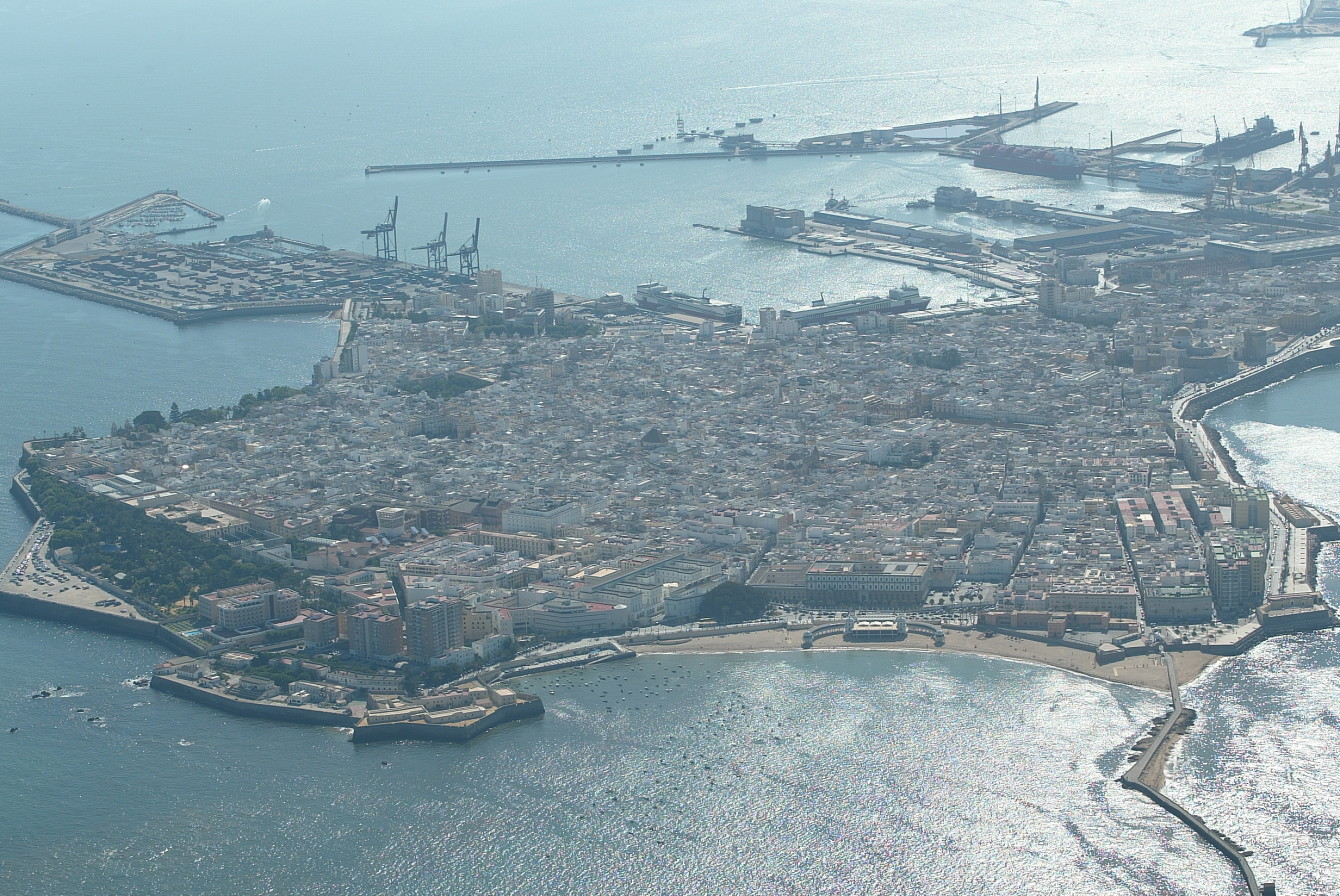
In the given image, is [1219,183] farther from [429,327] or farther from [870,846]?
[870,846]

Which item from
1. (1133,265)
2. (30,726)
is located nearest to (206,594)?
(30,726)

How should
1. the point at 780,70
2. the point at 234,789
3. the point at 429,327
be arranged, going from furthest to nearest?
the point at 780,70 → the point at 429,327 → the point at 234,789

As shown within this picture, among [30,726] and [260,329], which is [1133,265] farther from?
[30,726]

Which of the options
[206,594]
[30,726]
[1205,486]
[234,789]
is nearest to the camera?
→ [234,789]

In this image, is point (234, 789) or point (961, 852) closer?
point (961, 852)

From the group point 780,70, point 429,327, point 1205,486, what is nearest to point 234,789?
point 1205,486

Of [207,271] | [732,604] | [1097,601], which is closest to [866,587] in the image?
[732,604]

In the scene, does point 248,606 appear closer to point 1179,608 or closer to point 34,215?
point 1179,608
